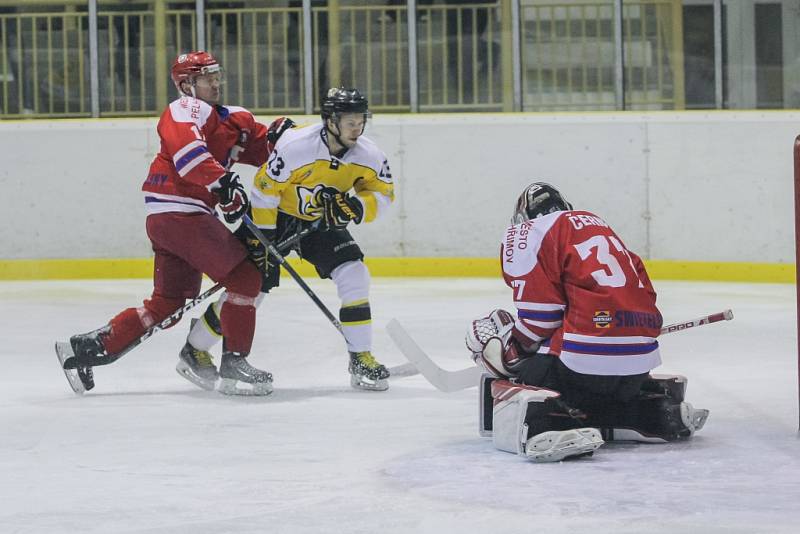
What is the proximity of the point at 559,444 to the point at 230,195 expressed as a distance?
1518 millimetres

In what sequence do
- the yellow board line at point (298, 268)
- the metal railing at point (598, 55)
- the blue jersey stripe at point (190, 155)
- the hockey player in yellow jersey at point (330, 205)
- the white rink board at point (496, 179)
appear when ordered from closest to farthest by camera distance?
the blue jersey stripe at point (190, 155) < the hockey player in yellow jersey at point (330, 205) < the white rink board at point (496, 179) < the yellow board line at point (298, 268) < the metal railing at point (598, 55)

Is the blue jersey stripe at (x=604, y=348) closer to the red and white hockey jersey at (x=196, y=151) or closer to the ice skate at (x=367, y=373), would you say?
the ice skate at (x=367, y=373)

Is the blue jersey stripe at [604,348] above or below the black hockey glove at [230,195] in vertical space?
below

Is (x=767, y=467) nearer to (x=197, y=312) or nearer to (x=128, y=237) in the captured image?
(x=197, y=312)

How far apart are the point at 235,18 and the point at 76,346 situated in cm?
474

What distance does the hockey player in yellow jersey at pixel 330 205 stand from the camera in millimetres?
4410

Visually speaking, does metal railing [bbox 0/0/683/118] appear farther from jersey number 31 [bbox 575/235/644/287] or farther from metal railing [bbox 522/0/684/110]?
jersey number 31 [bbox 575/235/644/287]

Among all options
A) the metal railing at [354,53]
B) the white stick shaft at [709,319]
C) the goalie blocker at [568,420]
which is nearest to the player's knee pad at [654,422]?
the goalie blocker at [568,420]

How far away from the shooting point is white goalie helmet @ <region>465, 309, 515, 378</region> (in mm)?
3430

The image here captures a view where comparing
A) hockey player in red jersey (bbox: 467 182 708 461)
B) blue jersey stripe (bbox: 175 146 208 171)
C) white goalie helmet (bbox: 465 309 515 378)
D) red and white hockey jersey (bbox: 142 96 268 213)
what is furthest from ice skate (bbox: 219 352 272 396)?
hockey player in red jersey (bbox: 467 182 708 461)

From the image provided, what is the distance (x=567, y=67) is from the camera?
848 centimetres

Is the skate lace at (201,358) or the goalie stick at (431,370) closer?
the goalie stick at (431,370)

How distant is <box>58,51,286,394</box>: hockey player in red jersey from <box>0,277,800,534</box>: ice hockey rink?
120 millimetres

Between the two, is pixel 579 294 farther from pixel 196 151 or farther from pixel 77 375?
pixel 77 375
